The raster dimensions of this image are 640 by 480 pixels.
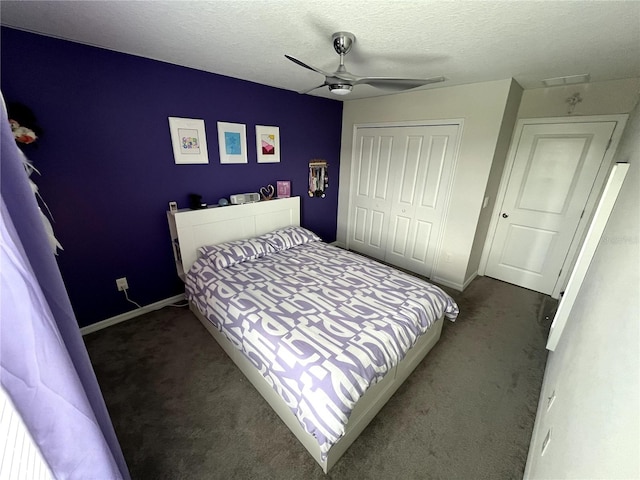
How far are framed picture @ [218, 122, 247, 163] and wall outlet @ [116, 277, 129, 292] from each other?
4.90 ft

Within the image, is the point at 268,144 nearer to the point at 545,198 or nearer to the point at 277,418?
the point at 277,418

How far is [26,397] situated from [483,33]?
2.53 meters

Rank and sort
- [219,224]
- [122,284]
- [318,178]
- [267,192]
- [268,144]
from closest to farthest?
[122,284]
[219,224]
[268,144]
[267,192]
[318,178]

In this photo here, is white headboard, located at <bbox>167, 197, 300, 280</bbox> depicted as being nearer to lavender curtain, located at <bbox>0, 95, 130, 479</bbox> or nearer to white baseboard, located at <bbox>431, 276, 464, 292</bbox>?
lavender curtain, located at <bbox>0, 95, 130, 479</bbox>

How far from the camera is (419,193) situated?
330 centimetres

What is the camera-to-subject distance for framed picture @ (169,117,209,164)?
7.75 ft

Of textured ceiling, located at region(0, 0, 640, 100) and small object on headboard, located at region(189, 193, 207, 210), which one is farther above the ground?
textured ceiling, located at region(0, 0, 640, 100)

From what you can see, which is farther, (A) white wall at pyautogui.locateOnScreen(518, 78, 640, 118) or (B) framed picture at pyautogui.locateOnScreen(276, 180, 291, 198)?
(B) framed picture at pyautogui.locateOnScreen(276, 180, 291, 198)

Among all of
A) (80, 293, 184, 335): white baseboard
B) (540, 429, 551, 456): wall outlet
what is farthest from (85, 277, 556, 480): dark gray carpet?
(540, 429, 551, 456): wall outlet

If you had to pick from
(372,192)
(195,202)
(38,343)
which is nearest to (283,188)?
(195,202)

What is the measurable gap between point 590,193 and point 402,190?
1.89m

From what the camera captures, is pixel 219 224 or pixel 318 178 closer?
pixel 219 224

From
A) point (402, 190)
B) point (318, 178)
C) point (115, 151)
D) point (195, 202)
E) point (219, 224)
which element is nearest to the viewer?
point (115, 151)

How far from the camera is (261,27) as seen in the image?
156 centimetres
